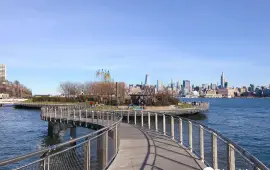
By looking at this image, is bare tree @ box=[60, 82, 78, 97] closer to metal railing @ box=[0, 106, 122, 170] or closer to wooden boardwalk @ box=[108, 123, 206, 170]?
wooden boardwalk @ box=[108, 123, 206, 170]

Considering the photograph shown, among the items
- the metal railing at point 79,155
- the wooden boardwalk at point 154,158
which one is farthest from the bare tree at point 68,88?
the metal railing at point 79,155

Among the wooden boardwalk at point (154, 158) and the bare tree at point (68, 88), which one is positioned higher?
the bare tree at point (68, 88)

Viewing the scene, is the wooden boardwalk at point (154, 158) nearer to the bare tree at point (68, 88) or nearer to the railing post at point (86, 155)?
the railing post at point (86, 155)

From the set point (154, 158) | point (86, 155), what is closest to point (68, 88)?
point (154, 158)

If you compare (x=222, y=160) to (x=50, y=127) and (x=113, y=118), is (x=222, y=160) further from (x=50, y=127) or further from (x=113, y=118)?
(x=50, y=127)

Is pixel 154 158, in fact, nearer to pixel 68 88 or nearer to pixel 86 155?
pixel 86 155

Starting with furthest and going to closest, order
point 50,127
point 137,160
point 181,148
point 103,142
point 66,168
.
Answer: point 50,127 < point 181,148 < point 137,160 < point 103,142 < point 66,168

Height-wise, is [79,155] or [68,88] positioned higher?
[68,88]

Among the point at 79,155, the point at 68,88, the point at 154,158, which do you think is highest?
the point at 68,88

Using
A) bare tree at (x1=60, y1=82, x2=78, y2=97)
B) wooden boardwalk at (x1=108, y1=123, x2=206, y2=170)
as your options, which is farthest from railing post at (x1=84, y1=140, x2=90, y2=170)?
bare tree at (x1=60, y1=82, x2=78, y2=97)

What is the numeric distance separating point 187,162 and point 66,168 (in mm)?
4334

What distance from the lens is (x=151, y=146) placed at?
13398 millimetres

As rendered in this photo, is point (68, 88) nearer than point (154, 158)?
No

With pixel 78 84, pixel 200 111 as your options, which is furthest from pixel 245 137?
pixel 78 84
